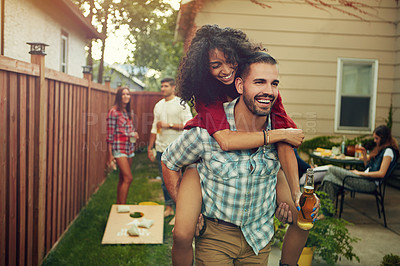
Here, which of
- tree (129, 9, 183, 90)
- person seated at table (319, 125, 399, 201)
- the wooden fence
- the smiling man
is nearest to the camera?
the smiling man

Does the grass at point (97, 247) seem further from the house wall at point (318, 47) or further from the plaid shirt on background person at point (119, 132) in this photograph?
the house wall at point (318, 47)

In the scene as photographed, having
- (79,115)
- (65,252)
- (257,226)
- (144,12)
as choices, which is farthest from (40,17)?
(257,226)

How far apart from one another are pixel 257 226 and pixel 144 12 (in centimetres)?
341

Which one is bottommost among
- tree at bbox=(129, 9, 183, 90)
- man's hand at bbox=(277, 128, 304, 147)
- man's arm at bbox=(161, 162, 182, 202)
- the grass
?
the grass

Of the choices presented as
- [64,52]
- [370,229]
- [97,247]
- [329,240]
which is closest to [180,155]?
[329,240]

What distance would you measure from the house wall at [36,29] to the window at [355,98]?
5556mm

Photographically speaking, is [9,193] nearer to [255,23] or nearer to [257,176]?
[257,176]

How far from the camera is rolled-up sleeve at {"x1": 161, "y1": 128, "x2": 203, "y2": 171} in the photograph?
216 cm

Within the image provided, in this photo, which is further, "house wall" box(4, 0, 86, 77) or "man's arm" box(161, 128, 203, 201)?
"house wall" box(4, 0, 86, 77)

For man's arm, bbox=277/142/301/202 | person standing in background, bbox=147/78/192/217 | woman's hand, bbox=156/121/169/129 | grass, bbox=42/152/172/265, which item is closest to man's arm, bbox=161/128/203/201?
man's arm, bbox=277/142/301/202

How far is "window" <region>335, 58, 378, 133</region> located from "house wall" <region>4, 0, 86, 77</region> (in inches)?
219

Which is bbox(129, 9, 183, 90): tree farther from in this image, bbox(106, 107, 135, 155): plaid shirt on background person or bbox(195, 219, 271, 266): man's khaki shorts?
bbox(195, 219, 271, 266): man's khaki shorts

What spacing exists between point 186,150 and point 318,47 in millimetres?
6384

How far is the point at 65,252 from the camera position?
452 centimetres
